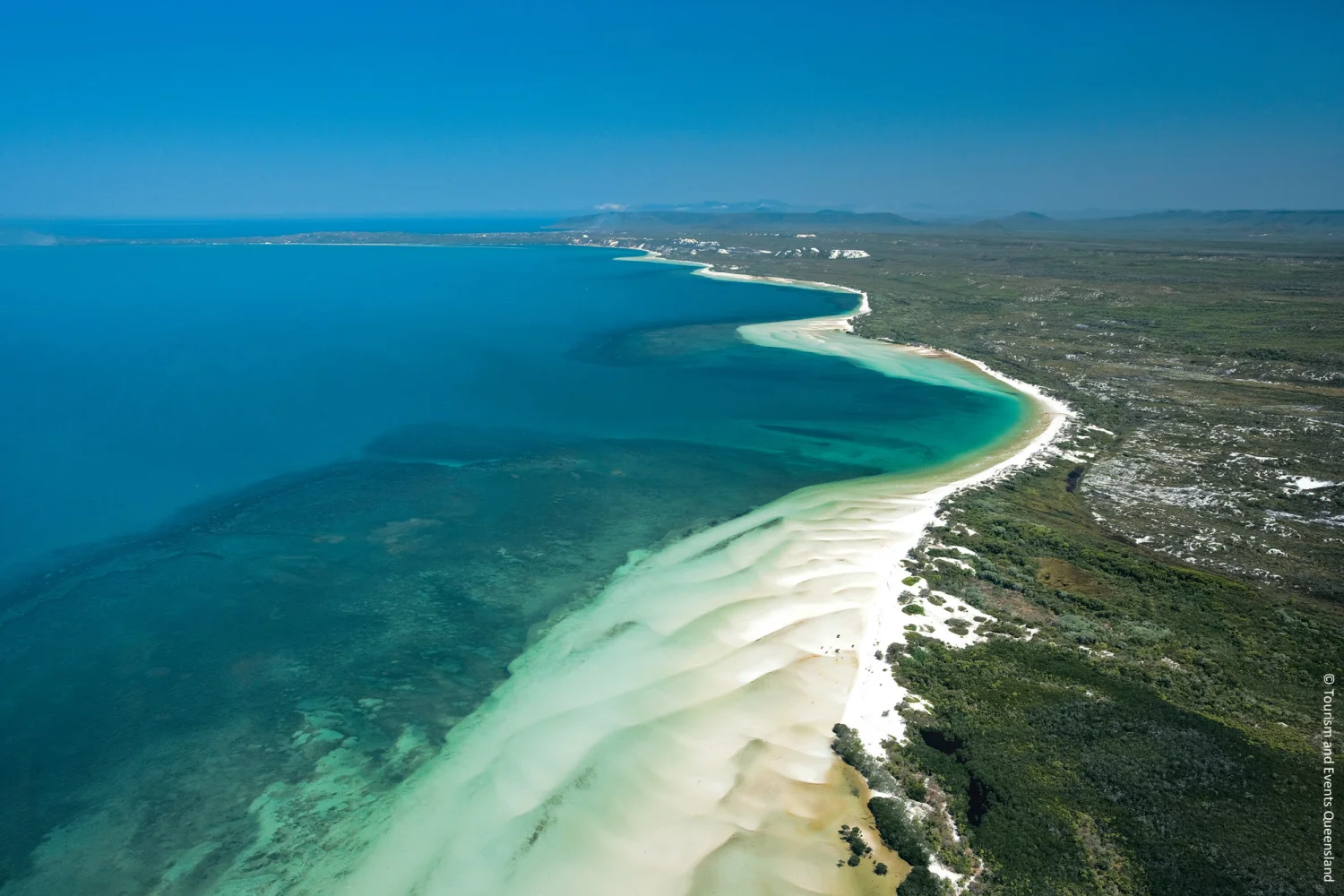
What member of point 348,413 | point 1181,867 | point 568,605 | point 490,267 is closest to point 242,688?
point 568,605

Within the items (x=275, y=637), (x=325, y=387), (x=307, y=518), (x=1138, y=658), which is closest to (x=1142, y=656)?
(x=1138, y=658)

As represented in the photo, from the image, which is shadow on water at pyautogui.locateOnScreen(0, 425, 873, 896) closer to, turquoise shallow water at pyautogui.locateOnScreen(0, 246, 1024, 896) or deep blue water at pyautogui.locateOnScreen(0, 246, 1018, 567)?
turquoise shallow water at pyautogui.locateOnScreen(0, 246, 1024, 896)

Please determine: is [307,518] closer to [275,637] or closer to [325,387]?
[275,637]

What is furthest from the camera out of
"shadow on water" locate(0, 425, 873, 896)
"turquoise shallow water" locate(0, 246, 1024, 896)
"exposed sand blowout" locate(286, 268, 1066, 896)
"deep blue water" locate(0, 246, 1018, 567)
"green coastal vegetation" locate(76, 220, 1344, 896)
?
"deep blue water" locate(0, 246, 1018, 567)

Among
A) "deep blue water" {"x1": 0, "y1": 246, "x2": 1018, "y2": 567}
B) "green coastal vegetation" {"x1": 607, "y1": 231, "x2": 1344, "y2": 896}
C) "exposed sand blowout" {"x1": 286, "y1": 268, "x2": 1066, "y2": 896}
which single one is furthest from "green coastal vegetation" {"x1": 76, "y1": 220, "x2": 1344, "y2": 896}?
"deep blue water" {"x1": 0, "y1": 246, "x2": 1018, "y2": 567}

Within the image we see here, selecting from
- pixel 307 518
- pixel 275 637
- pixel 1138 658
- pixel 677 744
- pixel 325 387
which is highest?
pixel 325 387
